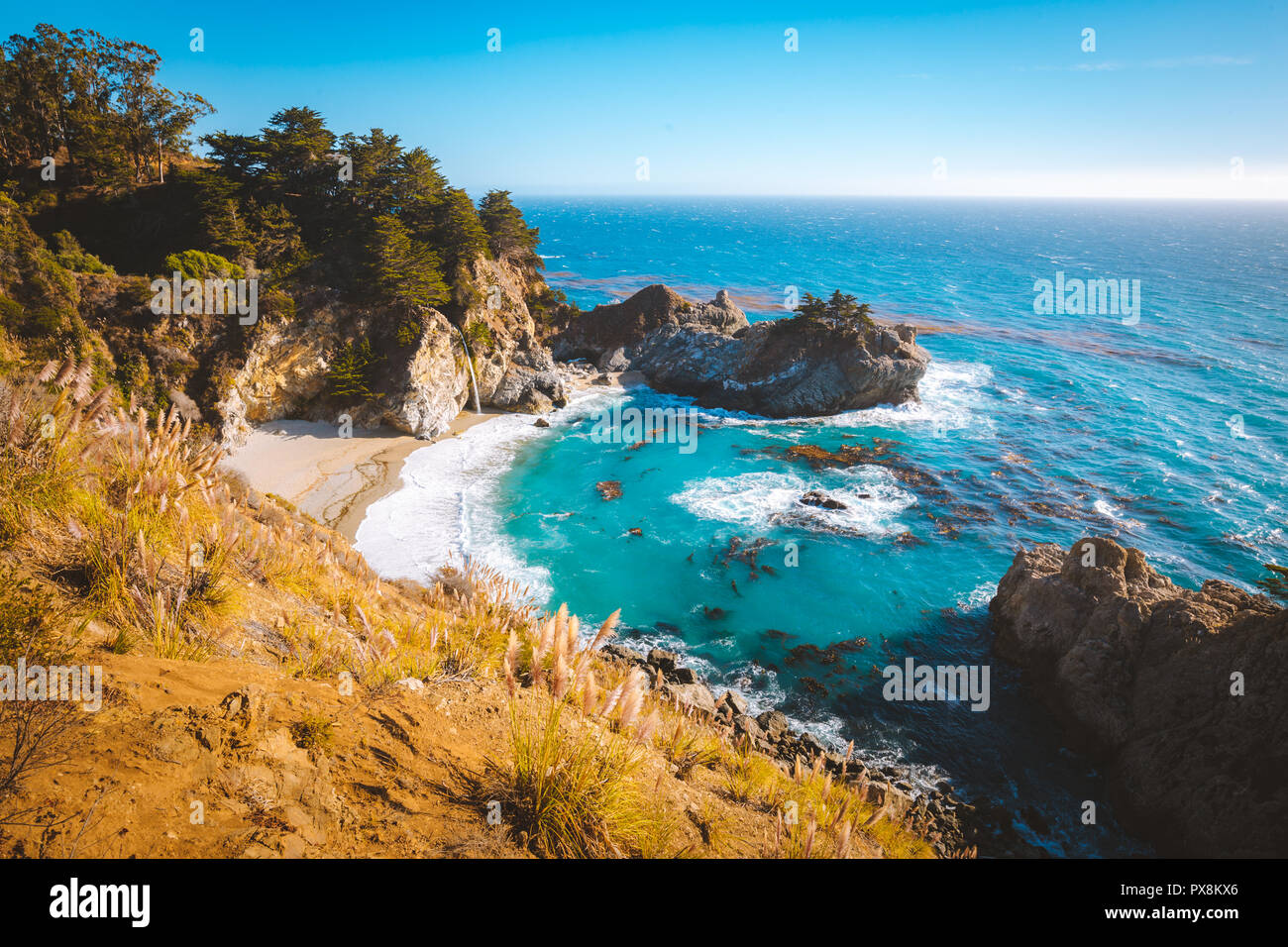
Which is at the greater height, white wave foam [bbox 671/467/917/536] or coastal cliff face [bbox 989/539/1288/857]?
white wave foam [bbox 671/467/917/536]

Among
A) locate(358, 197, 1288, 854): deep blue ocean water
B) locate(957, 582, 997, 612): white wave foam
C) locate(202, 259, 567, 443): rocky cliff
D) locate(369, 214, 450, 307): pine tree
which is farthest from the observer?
locate(369, 214, 450, 307): pine tree

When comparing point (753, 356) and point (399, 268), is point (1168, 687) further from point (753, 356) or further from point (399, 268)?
point (399, 268)

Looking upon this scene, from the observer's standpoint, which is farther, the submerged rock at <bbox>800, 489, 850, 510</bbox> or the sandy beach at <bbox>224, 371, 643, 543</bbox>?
the submerged rock at <bbox>800, 489, 850, 510</bbox>

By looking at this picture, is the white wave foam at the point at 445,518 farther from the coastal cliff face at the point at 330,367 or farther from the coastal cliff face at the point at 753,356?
the coastal cliff face at the point at 753,356

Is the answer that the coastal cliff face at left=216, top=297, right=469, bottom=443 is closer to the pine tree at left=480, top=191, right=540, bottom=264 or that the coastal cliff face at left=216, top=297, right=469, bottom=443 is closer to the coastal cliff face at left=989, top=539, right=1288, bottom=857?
the pine tree at left=480, top=191, right=540, bottom=264

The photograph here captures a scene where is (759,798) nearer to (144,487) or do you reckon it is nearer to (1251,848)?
(144,487)

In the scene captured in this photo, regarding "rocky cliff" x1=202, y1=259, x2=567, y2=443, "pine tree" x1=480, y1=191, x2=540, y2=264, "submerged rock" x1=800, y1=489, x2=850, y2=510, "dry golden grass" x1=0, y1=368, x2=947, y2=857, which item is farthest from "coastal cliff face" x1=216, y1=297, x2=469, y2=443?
"dry golden grass" x1=0, y1=368, x2=947, y2=857

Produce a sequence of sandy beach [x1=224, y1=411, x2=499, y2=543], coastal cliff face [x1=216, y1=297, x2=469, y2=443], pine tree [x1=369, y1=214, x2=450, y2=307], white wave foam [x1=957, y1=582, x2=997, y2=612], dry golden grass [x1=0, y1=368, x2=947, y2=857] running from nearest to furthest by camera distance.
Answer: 1. dry golden grass [x1=0, y1=368, x2=947, y2=857]
2. white wave foam [x1=957, y1=582, x2=997, y2=612]
3. sandy beach [x1=224, y1=411, x2=499, y2=543]
4. coastal cliff face [x1=216, y1=297, x2=469, y2=443]
5. pine tree [x1=369, y1=214, x2=450, y2=307]
